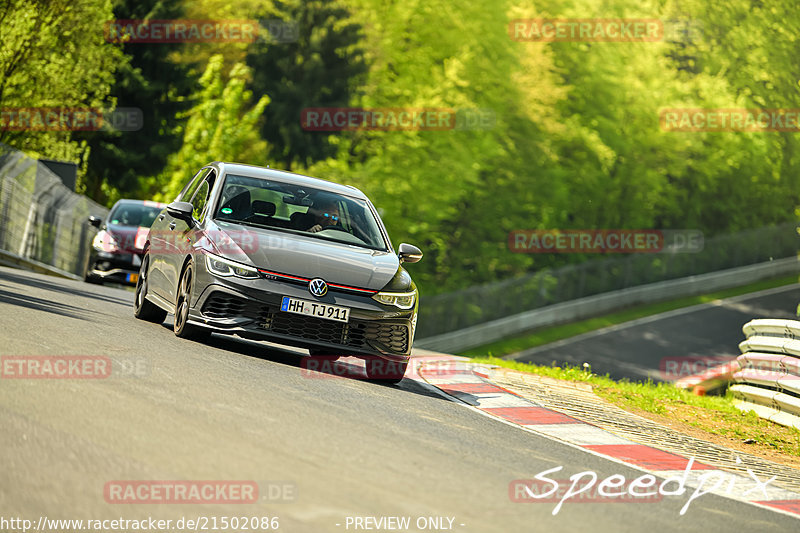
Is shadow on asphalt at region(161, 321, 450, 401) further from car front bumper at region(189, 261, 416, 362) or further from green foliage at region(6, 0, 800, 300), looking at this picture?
green foliage at region(6, 0, 800, 300)

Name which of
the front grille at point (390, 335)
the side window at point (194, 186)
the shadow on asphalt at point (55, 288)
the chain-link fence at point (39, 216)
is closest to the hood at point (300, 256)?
the front grille at point (390, 335)

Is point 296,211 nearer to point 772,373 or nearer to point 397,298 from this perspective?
point 397,298

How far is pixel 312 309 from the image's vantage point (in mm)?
9805

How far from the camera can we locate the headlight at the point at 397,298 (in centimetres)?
1012

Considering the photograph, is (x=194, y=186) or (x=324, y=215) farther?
(x=194, y=186)

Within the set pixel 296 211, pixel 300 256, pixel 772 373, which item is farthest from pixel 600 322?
pixel 300 256

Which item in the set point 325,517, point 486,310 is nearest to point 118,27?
point 486,310

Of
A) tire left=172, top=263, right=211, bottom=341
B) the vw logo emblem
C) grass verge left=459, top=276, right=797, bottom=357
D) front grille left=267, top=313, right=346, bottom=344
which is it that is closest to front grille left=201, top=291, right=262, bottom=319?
front grille left=267, top=313, right=346, bottom=344

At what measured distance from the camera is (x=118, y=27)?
142 feet

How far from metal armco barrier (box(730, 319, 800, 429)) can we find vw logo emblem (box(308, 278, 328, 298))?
5.28 meters

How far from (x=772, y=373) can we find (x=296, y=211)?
574 cm

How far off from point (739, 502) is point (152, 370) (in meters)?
4.32

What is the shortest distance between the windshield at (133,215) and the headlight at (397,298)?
1235cm

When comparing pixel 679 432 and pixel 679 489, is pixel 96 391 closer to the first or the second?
pixel 679 489
